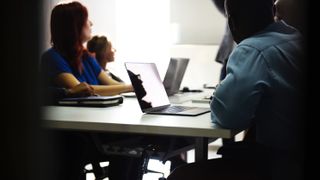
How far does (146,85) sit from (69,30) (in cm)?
71

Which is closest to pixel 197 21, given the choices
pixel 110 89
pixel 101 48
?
pixel 101 48

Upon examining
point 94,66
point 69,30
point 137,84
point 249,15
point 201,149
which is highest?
point 249,15

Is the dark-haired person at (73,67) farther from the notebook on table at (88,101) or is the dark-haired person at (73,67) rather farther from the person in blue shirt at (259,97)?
the person in blue shirt at (259,97)

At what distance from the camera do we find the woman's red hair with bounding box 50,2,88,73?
7.57 feet

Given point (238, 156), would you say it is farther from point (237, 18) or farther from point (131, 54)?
point (131, 54)

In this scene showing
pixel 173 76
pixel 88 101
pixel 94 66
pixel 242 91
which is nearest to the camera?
pixel 242 91

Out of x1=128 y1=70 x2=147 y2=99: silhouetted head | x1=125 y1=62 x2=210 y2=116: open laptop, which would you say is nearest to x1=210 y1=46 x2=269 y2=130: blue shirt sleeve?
x1=125 y1=62 x2=210 y2=116: open laptop

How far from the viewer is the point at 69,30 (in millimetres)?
2344

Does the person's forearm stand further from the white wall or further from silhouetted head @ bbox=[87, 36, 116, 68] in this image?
the white wall

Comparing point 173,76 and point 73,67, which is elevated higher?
point 73,67

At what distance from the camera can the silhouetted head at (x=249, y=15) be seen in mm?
1506

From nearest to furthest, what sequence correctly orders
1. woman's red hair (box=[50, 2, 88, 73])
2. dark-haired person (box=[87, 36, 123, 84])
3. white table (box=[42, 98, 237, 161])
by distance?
white table (box=[42, 98, 237, 161]) → woman's red hair (box=[50, 2, 88, 73]) → dark-haired person (box=[87, 36, 123, 84])

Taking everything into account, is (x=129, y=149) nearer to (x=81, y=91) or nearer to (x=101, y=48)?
(x=81, y=91)

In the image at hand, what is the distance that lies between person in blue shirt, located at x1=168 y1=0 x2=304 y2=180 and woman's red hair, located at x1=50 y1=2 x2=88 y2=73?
104 cm
